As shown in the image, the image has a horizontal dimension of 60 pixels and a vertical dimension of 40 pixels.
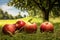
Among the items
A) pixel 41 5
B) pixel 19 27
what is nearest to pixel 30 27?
pixel 19 27

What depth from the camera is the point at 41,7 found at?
1300 cm

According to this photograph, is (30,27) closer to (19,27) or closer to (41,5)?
(19,27)

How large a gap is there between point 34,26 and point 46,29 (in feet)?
0.73

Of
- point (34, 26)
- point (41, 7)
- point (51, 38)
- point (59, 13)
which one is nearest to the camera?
point (51, 38)

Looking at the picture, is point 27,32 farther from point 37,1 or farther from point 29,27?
point 37,1

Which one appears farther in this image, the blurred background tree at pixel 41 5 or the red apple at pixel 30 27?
the blurred background tree at pixel 41 5

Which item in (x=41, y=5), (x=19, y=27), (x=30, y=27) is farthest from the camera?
(x=41, y=5)

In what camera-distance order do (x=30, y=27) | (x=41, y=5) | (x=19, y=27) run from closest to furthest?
(x=30, y=27) < (x=19, y=27) < (x=41, y=5)

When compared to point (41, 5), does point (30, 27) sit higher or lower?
higher

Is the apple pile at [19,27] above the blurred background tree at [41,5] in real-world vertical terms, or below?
above

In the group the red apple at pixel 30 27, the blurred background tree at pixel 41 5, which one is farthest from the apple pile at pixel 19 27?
the blurred background tree at pixel 41 5

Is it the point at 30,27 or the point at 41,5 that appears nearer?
the point at 30,27

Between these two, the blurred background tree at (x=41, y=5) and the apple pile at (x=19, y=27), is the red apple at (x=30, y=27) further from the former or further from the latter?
the blurred background tree at (x=41, y=5)

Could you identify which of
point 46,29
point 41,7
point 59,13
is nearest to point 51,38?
point 46,29
